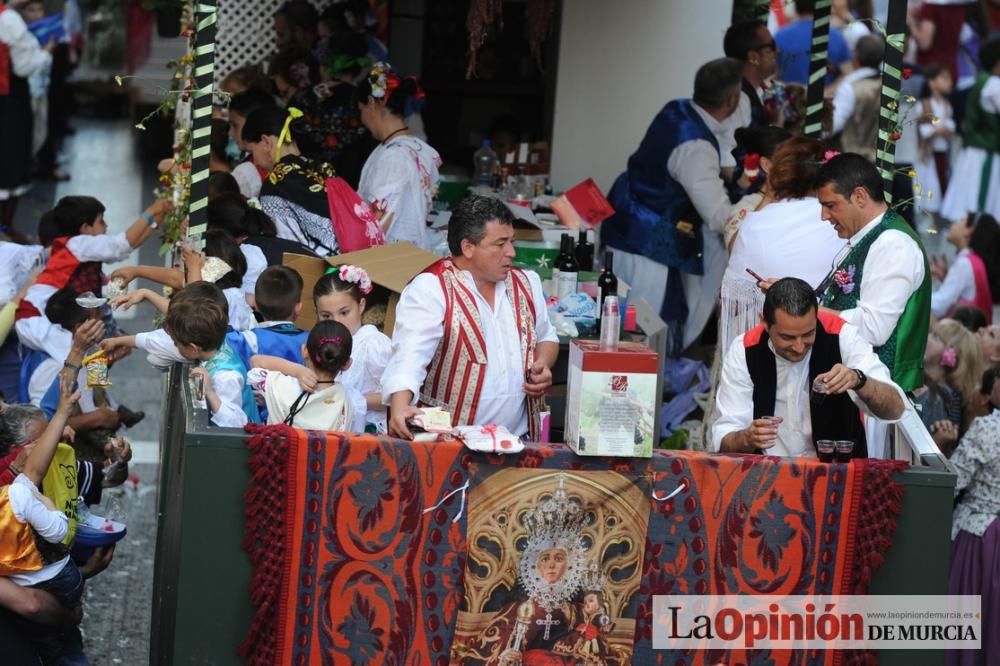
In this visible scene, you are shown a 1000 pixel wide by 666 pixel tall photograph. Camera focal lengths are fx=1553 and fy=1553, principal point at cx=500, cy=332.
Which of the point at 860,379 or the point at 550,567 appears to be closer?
the point at 550,567

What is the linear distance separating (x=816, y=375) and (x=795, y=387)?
0.08 meters

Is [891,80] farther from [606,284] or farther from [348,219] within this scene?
[348,219]

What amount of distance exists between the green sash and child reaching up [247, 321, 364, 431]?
6.98 feet

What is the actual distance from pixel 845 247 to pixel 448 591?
2.48 meters

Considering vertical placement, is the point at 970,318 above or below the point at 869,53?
below

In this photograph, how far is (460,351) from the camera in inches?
214

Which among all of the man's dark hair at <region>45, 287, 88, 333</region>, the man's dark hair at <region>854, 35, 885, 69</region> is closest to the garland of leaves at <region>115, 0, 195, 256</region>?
the man's dark hair at <region>45, 287, 88, 333</region>

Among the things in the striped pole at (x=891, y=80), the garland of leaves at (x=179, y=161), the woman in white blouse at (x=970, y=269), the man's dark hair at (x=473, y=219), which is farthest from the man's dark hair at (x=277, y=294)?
the woman in white blouse at (x=970, y=269)

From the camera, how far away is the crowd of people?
5238mm

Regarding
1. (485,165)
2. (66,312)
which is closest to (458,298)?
(66,312)

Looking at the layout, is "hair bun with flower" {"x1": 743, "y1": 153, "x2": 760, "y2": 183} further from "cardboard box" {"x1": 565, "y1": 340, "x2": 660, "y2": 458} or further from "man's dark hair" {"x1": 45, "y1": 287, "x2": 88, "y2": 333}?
"cardboard box" {"x1": 565, "y1": 340, "x2": 660, "y2": 458}

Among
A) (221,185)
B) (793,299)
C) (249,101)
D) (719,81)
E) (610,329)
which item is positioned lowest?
(610,329)

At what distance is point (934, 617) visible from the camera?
16.3ft

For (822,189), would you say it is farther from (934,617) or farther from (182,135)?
(182,135)
